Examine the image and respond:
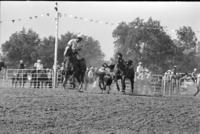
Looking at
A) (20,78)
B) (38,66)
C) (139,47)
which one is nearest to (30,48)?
(139,47)

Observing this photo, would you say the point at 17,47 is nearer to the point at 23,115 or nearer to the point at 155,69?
the point at 155,69

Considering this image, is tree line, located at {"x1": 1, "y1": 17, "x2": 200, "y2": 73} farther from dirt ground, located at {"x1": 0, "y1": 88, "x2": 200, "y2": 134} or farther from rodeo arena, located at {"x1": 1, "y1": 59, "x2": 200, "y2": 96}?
dirt ground, located at {"x1": 0, "y1": 88, "x2": 200, "y2": 134}

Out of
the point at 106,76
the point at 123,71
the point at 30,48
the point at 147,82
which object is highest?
the point at 30,48

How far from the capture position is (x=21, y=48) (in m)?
79.6

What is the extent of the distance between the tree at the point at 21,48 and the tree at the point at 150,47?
16005mm

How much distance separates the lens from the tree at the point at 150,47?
6575cm

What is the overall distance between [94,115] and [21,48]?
65503mm

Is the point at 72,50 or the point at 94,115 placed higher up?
the point at 72,50

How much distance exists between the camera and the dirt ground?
13617 millimetres

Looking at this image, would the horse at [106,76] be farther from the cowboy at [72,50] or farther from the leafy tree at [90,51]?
the leafy tree at [90,51]

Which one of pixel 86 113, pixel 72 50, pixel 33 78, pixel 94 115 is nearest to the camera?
pixel 94 115

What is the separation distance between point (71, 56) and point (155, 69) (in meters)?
41.4

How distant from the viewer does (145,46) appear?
68750mm

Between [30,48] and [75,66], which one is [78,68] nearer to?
[75,66]
